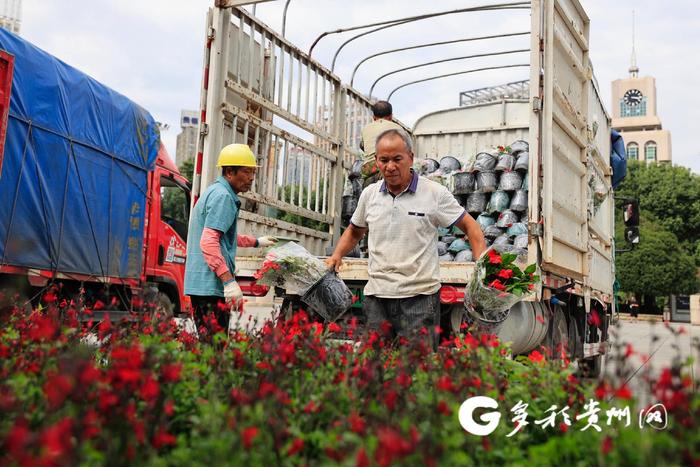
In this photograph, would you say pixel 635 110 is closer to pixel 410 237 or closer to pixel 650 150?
pixel 650 150

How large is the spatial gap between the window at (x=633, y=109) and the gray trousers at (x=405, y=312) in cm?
12555

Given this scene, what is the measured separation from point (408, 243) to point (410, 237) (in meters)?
0.04

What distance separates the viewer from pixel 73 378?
1487 millimetres

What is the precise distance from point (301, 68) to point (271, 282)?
10.0 feet

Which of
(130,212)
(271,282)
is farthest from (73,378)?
(130,212)

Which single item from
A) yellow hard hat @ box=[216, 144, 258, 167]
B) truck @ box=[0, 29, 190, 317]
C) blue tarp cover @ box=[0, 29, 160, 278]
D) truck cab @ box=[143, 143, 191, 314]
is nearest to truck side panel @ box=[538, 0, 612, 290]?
yellow hard hat @ box=[216, 144, 258, 167]

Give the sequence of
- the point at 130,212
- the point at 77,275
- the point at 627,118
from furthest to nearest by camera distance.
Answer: the point at 627,118, the point at 130,212, the point at 77,275

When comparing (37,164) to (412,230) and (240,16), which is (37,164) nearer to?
(240,16)

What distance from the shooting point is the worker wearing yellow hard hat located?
4.17 m

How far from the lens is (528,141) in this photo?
699cm

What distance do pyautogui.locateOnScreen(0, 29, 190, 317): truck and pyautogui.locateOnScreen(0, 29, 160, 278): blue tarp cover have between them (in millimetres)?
14

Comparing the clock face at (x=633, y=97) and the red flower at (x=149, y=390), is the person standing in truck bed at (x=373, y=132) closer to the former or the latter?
the red flower at (x=149, y=390)

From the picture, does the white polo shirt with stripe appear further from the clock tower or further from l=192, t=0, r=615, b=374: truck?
the clock tower

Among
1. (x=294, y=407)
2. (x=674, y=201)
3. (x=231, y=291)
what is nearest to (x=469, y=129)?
(x=231, y=291)
